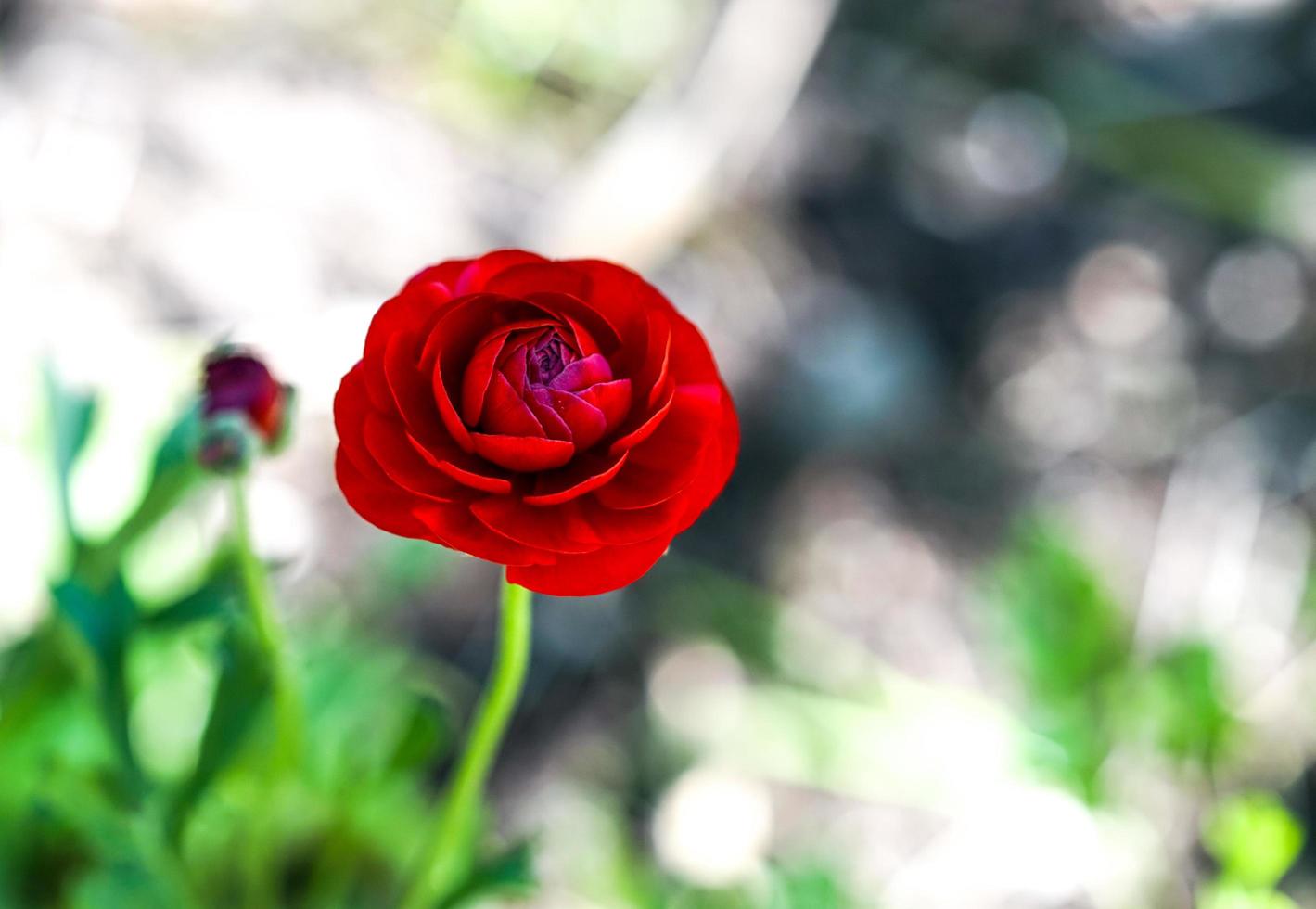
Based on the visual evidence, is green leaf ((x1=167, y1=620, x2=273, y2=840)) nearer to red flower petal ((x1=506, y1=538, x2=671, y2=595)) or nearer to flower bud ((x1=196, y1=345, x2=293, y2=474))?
flower bud ((x1=196, y1=345, x2=293, y2=474))

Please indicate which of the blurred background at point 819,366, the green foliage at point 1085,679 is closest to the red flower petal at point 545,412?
the blurred background at point 819,366

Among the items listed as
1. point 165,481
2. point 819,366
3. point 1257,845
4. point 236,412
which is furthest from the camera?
point 819,366

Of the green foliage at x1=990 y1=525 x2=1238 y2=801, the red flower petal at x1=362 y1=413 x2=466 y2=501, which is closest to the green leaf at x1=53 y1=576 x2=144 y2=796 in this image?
the red flower petal at x1=362 y1=413 x2=466 y2=501

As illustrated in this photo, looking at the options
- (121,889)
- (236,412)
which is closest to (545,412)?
(236,412)

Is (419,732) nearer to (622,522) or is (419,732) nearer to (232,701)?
(232,701)

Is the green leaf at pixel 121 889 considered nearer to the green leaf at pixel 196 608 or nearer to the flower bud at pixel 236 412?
the green leaf at pixel 196 608

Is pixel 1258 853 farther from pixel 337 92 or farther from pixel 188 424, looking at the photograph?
pixel 337 92

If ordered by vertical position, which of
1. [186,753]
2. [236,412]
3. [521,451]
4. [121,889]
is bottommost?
[186,753]
